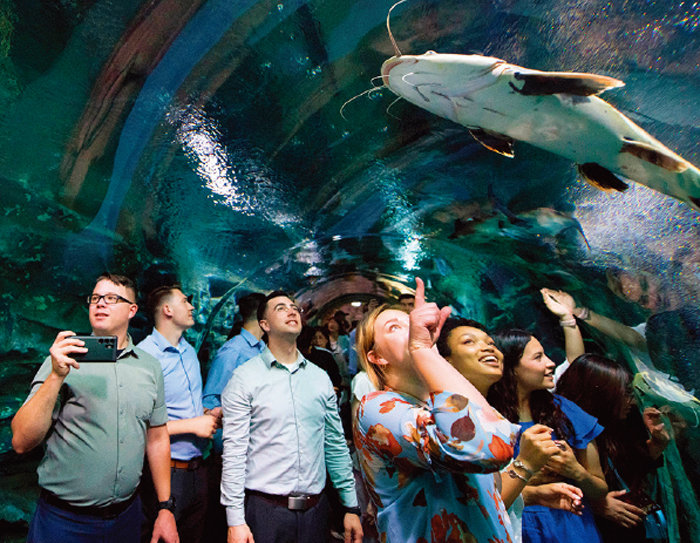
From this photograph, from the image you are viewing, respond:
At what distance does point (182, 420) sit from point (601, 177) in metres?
3.53

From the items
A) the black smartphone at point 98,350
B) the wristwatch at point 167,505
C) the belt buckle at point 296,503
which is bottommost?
the belt buckle at point 296,503

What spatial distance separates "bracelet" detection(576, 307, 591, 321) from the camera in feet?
14.2

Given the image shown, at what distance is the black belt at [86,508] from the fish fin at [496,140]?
10.4ft

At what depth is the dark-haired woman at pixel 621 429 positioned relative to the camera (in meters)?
3.40

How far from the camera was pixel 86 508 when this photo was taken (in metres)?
2.35

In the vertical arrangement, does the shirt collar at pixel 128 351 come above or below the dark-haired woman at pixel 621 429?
above

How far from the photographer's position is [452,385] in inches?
60.2

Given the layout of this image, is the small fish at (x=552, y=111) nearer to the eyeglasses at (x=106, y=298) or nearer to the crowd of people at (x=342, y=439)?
the crowd of people at (x=342, y=439)

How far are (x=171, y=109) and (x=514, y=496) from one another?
3347 millimetres

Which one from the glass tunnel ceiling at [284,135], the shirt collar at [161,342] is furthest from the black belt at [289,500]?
the glass tunnel ceiling at [284,135]

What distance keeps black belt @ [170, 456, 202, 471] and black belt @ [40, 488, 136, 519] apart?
2.95ft

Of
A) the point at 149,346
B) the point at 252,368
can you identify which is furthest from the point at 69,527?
the point at 149,346

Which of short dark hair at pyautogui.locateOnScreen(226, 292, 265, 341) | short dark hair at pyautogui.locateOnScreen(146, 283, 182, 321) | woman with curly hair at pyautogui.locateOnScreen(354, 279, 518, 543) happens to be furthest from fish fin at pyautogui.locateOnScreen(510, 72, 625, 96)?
short dark hair at pyautogui.locateOnScreen(226, 292, 265, 341)

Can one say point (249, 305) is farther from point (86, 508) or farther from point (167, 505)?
point (86, 508)
